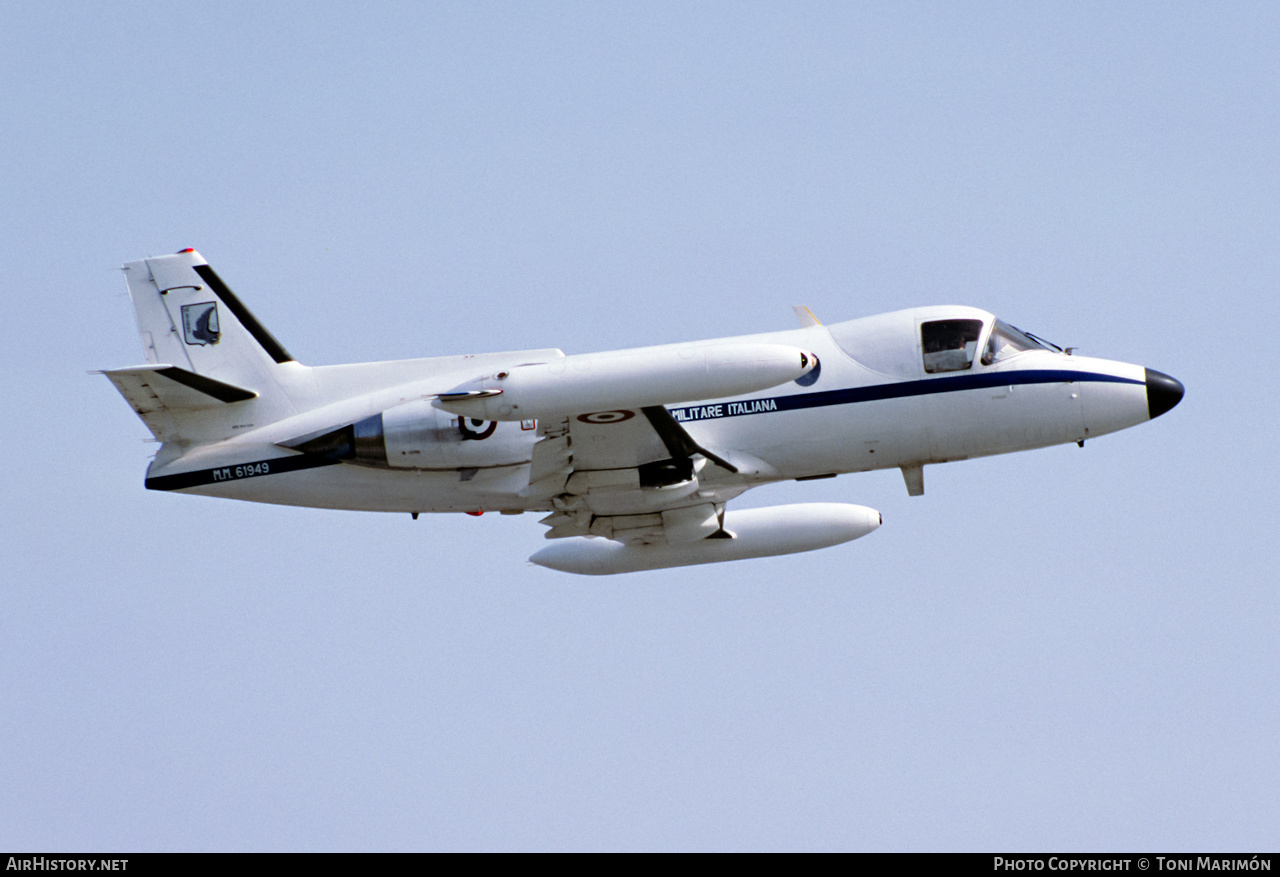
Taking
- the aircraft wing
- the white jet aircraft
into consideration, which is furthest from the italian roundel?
the white jet aircraft

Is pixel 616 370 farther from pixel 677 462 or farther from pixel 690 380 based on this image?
pixel 677 462

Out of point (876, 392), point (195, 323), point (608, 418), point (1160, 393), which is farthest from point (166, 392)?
point (1160, 393)

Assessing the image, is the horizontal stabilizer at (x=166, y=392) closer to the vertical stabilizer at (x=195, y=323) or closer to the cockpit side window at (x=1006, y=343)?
the vertical stabilizer at (x=195, y=323)

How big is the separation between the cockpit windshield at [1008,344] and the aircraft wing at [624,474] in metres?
4.10

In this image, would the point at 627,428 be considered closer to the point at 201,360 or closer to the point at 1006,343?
the point at 1006,343

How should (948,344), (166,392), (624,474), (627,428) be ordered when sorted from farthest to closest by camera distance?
(166,392) → (948,344) → (624,474) → (627,428)

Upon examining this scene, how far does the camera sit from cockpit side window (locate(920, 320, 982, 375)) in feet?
66.4

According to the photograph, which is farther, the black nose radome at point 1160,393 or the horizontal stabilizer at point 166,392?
the black nose radome at point 1160,393

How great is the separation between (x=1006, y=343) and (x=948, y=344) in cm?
96

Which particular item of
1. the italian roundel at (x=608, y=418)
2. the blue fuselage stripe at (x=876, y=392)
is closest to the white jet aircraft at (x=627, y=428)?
the blue fuselage stripe at (x=876, y=392)

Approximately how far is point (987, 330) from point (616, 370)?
631 cm

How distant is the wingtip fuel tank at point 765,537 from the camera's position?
22812 millimetres

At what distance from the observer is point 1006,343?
2059cm

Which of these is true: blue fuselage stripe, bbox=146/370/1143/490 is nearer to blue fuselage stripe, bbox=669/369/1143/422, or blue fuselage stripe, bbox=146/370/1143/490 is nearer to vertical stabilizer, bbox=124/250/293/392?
blue fuselage stripe, bbox=669/369/1143/422
